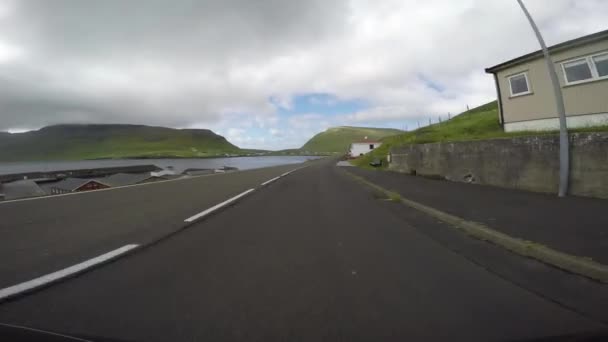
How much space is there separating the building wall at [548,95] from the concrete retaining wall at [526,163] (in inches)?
176

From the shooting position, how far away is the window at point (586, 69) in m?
11.9

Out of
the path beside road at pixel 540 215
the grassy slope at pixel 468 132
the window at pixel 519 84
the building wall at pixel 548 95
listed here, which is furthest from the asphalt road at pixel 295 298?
the window at pixel 519 84

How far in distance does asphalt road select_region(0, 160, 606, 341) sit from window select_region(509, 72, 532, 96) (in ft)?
47.7

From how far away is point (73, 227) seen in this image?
5.79m

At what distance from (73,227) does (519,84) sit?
1933 centimetres

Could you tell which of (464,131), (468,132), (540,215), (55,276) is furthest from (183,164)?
(540,215)

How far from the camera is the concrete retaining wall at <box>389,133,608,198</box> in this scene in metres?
7.96

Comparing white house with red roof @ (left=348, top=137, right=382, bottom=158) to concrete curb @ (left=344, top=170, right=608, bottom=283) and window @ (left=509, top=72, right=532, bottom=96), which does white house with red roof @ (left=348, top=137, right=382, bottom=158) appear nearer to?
window @ (left=509, top=72, right=532, bottom=96)

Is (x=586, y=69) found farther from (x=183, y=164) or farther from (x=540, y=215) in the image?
(x=183, y=164)

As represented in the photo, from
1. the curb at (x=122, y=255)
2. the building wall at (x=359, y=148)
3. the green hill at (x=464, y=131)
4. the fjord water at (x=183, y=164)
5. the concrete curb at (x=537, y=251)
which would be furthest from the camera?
the fjord water at (x=183, y=164)

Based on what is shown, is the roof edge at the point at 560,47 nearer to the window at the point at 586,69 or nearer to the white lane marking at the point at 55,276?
the window at the point at 586,69

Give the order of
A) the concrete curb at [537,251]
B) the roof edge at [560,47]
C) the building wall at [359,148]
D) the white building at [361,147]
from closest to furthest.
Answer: the concrete curb at [537,251]
the roof edge at [560,47]
the white building at [361,147]
the building wall at [359,148]

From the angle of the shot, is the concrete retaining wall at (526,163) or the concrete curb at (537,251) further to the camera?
the concrete retaining wall at (526,163)

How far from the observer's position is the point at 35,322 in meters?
2.43
